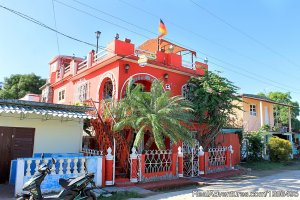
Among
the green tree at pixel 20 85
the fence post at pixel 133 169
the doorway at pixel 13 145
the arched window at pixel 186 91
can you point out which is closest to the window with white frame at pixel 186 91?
the arched window at pixel 186 91

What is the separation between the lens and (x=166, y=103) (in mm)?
10930

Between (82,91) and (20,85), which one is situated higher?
(20,85)

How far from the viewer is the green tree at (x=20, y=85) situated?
30047 millimetres

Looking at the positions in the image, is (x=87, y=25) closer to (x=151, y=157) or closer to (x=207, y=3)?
(x=207, y=3)

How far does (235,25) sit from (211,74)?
3115mm

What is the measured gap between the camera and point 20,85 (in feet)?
100

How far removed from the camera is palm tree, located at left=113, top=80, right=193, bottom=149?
10.2m

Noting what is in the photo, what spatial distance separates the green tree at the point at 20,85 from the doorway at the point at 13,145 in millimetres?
21645

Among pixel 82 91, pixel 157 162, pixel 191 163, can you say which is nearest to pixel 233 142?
pixel 191 163

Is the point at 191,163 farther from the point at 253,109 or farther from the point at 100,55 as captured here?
the point at 253,109

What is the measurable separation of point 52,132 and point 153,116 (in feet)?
14.1

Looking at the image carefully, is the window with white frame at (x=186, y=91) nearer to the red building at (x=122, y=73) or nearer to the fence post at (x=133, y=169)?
the red building at (x=122, y=73)

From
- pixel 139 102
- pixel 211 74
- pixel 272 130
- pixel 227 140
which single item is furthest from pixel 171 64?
pixel 272 130

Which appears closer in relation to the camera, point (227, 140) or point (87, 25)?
point (87, 25)
